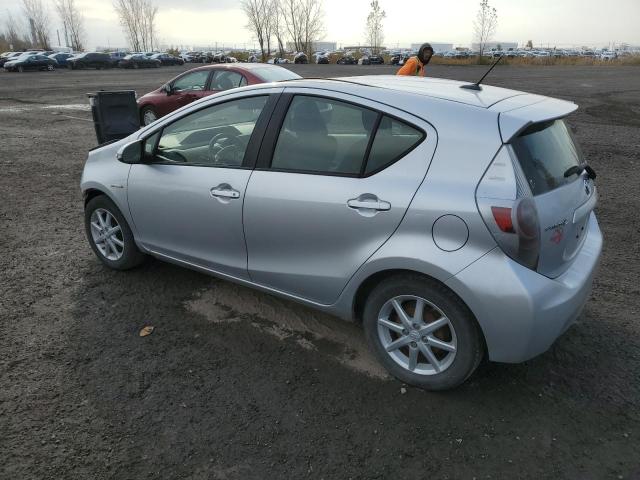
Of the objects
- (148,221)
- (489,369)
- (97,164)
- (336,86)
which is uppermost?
(336,86)

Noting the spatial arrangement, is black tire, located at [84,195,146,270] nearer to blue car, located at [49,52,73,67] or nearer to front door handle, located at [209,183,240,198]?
front door handle, located at [209,183,240,198]

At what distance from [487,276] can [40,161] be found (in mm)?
8806

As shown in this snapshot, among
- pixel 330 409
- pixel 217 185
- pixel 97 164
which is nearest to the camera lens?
Answer: pixel 330 409

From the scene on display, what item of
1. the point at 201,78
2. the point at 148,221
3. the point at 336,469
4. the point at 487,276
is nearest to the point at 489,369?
the point at 487,276

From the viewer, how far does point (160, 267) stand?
4.59 m

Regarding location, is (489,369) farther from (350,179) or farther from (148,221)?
(148,221)

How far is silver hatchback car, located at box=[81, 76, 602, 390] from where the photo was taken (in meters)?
2.56

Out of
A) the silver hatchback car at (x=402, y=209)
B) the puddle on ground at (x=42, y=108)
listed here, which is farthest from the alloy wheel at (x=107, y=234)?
the puddle on ground at (x=42, y=108)

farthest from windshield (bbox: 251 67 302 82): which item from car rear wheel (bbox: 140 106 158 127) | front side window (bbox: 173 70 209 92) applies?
car rear wheel (bbox: 140 106 158 127)

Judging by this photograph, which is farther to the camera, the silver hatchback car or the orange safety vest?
the orange safety vest

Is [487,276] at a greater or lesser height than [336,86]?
lesser

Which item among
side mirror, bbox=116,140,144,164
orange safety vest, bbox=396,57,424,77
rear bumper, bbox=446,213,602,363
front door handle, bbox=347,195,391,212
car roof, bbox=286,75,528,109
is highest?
car roof, bbox=286,75,528,109

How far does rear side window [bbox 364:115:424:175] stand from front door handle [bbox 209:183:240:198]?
0.95m

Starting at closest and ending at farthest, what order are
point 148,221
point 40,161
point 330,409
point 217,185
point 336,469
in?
point 336,469 → point 330,409 → point 217,185 → point 148,221 → point 40,161
